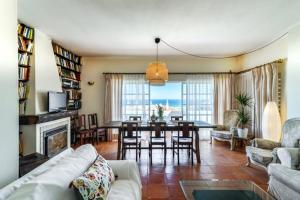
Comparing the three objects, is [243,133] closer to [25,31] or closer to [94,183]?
[94,183]

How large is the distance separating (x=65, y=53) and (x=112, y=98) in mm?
1853

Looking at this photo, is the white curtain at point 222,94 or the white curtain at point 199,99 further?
the white curtain at point 199,99

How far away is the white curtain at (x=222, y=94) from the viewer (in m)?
6.34

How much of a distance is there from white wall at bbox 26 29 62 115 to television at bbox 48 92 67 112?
0.30ft

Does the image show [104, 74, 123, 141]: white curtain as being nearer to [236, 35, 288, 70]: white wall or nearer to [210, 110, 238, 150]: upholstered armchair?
[210, 110, 238, 150]: upholstered armchair

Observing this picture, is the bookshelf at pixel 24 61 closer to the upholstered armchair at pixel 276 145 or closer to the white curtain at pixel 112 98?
the white curtain at pixel 112 98

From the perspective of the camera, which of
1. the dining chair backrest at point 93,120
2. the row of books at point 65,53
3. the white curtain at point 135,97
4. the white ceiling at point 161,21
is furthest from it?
the white curtain at point 135,97

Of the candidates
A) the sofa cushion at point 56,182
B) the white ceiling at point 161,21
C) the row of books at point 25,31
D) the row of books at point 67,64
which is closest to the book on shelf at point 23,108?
the row of books at point 25,31

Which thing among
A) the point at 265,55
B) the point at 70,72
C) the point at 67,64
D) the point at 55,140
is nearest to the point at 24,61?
the point at 55,140

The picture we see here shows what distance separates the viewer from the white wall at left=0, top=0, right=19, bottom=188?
1393mm

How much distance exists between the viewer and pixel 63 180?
1.35 meters

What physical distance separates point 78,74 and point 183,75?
3.24m

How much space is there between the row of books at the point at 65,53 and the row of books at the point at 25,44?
3.54ft

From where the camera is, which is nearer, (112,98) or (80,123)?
(80,123)
